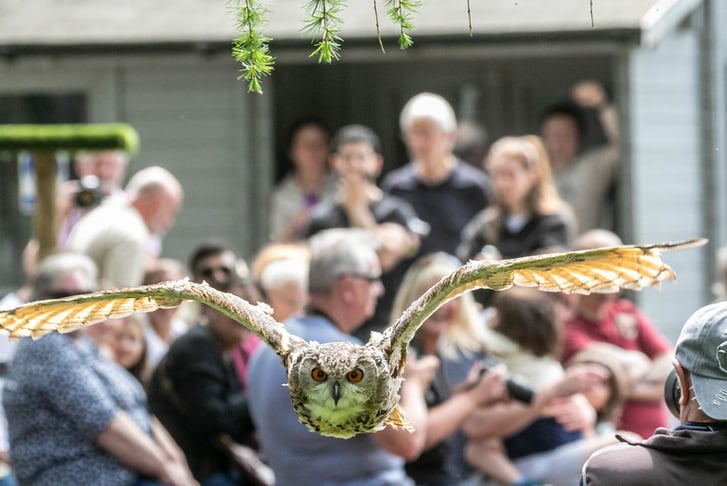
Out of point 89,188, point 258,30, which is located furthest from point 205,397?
point 258,30

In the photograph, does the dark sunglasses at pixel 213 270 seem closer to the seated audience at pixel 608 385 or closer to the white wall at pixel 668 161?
the seated audience at pixel 608 385

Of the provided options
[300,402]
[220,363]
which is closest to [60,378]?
[220,363]

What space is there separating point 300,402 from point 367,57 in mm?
6735

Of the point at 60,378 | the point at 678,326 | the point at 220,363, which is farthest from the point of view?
the point at 678,326

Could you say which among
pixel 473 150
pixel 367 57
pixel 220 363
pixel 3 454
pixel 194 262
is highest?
pixel 367 57

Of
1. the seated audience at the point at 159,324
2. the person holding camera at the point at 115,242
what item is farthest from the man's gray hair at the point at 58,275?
the person holding camera at the point at 115,242

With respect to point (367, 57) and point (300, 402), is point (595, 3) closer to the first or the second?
point (367, 57)

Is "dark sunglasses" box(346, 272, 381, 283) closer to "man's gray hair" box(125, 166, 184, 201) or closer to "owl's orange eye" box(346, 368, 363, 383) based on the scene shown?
"owl's orange eye" box(346, 368, 363, 383)

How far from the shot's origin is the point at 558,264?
3.26 m

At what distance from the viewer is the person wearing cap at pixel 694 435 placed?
3314mm

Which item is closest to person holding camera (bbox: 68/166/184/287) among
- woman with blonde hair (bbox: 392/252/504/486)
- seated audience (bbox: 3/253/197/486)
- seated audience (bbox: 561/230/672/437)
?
seated audience (bbox: 3/253/197/486)

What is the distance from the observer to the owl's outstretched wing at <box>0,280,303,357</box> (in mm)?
3373

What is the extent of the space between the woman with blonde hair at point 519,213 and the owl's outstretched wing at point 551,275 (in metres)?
3.96

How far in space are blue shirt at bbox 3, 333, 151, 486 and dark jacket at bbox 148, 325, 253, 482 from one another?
65 cm
